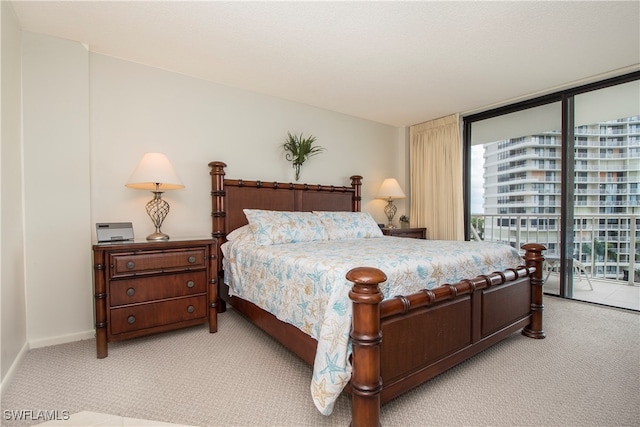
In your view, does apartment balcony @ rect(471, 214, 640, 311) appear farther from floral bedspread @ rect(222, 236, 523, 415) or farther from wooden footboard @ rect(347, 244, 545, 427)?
floral bedspread @ rect(222, 236, 523, 415)

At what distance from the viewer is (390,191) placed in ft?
14.2

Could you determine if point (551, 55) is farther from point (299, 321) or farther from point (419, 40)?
point (299, 321)

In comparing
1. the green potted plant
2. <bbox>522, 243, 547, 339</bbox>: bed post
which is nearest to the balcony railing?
<bbox>522, 243, 547, 339</bbox>: bed post

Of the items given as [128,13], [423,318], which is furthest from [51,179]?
[423,318]

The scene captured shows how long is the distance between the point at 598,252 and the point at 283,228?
4359mm

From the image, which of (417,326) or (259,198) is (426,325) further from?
(259,198)

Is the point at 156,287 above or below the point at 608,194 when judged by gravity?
below

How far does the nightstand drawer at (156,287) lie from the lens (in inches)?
84.6

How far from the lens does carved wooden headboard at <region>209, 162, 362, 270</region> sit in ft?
10.1

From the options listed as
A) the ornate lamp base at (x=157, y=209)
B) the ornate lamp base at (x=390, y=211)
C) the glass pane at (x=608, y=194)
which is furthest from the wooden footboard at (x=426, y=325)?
the ornate lamp base at (x=390, y=211)

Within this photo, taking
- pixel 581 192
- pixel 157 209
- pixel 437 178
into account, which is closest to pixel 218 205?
pixel 157 209

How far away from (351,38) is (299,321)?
7.07 feet

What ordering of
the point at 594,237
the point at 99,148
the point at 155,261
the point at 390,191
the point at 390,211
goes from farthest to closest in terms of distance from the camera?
the point at 390,211, the point at 390,191, the point at 594,237, the point at 99,148, the point at 155,261

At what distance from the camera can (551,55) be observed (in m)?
2.67
